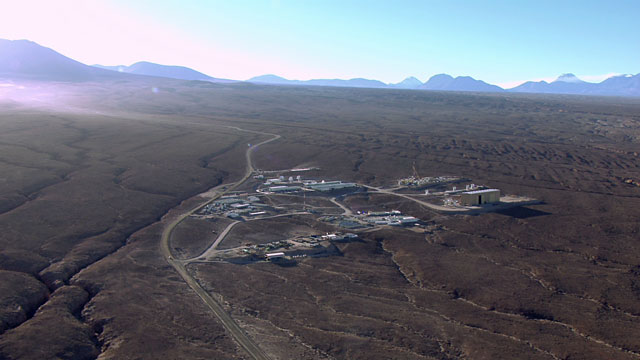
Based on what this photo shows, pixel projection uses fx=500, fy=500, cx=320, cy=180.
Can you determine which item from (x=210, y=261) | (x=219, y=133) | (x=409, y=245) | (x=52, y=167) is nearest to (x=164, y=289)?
(x=210, y=261)

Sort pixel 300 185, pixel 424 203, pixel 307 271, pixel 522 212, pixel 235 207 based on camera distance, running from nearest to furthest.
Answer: pixel 307 271 < pixel 235 207 < pixel 522 212 < pixel 424 203 < pixel 300 185

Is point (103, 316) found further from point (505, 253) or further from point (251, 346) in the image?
point (505, 253)

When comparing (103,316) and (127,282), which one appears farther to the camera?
A: (127,282)

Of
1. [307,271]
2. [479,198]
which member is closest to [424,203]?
[479,198]

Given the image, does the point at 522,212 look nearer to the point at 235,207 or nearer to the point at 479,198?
the point at 479,198

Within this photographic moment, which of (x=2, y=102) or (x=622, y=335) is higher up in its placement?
(x=2, y=102)

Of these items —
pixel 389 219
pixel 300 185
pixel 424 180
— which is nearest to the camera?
pixel 389 219

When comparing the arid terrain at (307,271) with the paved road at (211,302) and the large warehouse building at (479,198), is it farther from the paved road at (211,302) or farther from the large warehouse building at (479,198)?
the large warehouse building at (479,198)

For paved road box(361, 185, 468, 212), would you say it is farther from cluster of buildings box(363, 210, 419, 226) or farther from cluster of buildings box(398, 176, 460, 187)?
cluster of buildings box(363, 210, 419, 226)
